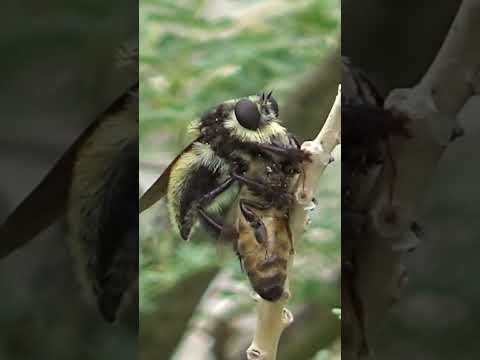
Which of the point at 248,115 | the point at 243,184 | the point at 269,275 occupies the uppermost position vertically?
the point at 248,115

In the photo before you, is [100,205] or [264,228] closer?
[264,228]

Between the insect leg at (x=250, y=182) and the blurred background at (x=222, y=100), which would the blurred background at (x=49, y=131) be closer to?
the blurred background at (x=222, y=100)

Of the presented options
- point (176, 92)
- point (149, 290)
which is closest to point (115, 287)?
point (149, 290)

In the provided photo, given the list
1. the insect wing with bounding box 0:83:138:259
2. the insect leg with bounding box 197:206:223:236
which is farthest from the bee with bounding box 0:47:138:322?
the insect leg with bounding box 197:206:223:236

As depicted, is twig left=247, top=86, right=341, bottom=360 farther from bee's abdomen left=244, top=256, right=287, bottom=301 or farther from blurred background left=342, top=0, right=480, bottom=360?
blurred background left=342, top=0, right=480, bottom=360

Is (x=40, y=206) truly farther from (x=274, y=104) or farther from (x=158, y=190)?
(x=274, y=104)

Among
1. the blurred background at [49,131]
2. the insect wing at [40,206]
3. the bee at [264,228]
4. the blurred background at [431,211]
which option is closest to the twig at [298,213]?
the bee at [264,228]

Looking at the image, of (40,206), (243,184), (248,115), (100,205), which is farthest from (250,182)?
(40,206)
